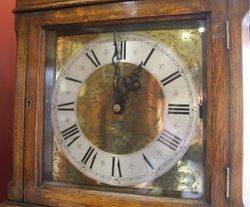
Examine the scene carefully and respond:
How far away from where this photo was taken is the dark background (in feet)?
3.77

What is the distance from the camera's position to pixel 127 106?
2.61ft

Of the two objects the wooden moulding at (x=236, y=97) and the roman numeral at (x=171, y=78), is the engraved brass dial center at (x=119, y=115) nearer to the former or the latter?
the roman numeral at (x=171, y=78)

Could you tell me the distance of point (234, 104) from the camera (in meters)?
0.67

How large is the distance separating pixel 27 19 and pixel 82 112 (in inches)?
11.3

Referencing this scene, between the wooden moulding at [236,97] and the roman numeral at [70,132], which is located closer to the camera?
the wooden moulding at [236,97]

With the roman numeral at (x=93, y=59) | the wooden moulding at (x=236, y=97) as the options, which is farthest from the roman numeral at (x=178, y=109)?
the roman numeral at (x=93, y=59)

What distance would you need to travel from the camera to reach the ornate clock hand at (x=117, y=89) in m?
0.80

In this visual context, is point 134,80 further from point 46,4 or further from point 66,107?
point 46,4

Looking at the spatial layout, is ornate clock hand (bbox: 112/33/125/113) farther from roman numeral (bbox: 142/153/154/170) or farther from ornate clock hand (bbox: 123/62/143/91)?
roman numeral (bbox: 142/153/154/170)

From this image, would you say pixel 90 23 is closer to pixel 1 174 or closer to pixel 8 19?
pixel 8 19

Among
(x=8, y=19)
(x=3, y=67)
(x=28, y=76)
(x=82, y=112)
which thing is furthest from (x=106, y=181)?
(x=8, y=19)

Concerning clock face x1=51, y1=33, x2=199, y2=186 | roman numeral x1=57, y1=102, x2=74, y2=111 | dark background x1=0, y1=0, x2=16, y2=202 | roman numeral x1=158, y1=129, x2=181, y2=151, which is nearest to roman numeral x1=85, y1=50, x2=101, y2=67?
clock face x1=51, y1=33, x2=199, y2=186

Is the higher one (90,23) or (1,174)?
(90,23)

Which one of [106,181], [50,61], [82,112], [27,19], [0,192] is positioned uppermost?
[27,19]
